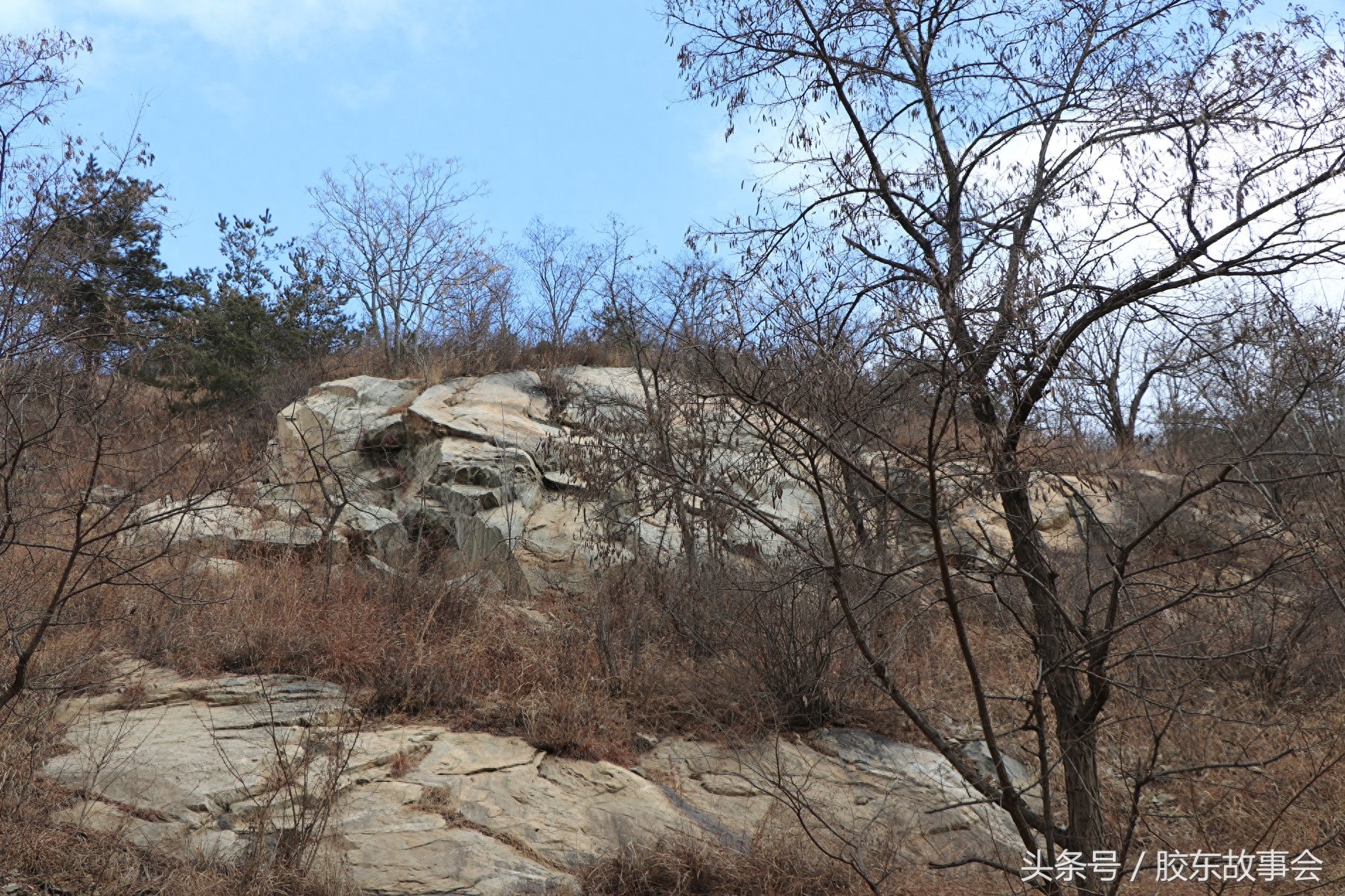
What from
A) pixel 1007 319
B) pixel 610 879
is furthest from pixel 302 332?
pixel 1007 319

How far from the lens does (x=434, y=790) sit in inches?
233

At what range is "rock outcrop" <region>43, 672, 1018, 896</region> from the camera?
5.20m

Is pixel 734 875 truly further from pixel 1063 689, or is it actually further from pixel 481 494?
pixel 481 494

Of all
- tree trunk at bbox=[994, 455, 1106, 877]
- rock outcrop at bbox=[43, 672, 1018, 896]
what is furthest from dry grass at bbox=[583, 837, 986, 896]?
tree trunk at bbox=[994, 455, 1106, 877]

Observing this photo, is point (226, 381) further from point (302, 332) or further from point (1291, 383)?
point (1291, 383)

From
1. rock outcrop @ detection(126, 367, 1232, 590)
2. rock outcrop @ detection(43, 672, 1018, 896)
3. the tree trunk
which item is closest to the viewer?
the tree trunk

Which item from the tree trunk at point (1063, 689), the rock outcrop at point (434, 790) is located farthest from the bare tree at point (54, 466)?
the tree trunk at point (1063, 689)

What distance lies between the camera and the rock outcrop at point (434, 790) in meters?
5.20

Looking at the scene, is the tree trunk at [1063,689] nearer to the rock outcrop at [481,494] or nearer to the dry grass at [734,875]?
the dry grass at [734,875]

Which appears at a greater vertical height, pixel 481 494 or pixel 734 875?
pixel 481 494

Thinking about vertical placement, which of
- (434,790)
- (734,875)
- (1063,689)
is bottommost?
(734,875)

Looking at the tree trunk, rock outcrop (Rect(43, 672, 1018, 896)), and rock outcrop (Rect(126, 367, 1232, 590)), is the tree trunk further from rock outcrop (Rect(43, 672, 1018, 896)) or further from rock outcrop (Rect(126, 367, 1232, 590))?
rock outcrop (Rect(126, 367, 1232, 590))

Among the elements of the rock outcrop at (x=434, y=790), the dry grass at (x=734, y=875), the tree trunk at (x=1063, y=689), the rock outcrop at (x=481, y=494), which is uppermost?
the rock outcrop at (x=481, y=494)

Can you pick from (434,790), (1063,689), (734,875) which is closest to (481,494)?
(434,790)
